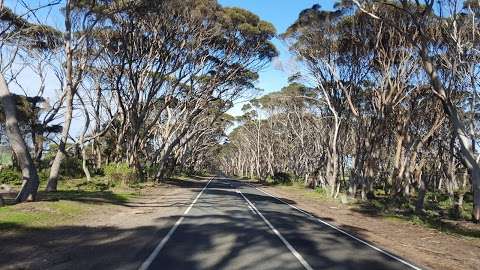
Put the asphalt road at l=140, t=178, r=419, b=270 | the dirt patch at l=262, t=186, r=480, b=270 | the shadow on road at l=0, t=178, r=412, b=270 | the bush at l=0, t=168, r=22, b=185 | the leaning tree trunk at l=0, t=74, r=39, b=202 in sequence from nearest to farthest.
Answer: the shadow on road at l=0, t=178, r=412, b=270 < the asphalt road at l=140, t=178, r=419, b=270 < the dirt patch at l=262, t=186, r=480, b=270 < the leaning tree trunk at l=0, t=74, r=39, b=202 < the bush at l=0, t=168, r=22, b=185

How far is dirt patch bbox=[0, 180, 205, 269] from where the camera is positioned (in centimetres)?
910

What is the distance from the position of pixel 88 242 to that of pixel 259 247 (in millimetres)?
3842

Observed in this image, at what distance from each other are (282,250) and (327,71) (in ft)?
76.4

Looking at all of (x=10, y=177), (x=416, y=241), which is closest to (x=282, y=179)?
(x=10, y=177)

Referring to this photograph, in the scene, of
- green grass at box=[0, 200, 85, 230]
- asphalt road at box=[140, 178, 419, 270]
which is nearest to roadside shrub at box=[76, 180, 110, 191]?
green grass at box=[0, 200, 85, 230]

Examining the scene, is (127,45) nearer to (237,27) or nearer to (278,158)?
(237,27)

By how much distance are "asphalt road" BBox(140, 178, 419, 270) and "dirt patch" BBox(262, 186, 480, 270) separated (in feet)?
2.57

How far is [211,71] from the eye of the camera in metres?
40.0

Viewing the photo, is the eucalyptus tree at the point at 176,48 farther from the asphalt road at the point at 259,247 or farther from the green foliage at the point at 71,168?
the asphalt road at the point at 259,247

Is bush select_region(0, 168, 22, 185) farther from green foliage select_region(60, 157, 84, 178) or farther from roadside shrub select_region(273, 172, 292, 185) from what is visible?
roadside shrub select_region(273, 172, 292, 185)

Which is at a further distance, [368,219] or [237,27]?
[237,27]

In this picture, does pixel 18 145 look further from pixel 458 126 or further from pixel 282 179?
pixel 282 179

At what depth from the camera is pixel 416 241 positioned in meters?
16.1

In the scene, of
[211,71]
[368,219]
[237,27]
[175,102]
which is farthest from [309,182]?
[368,219]
